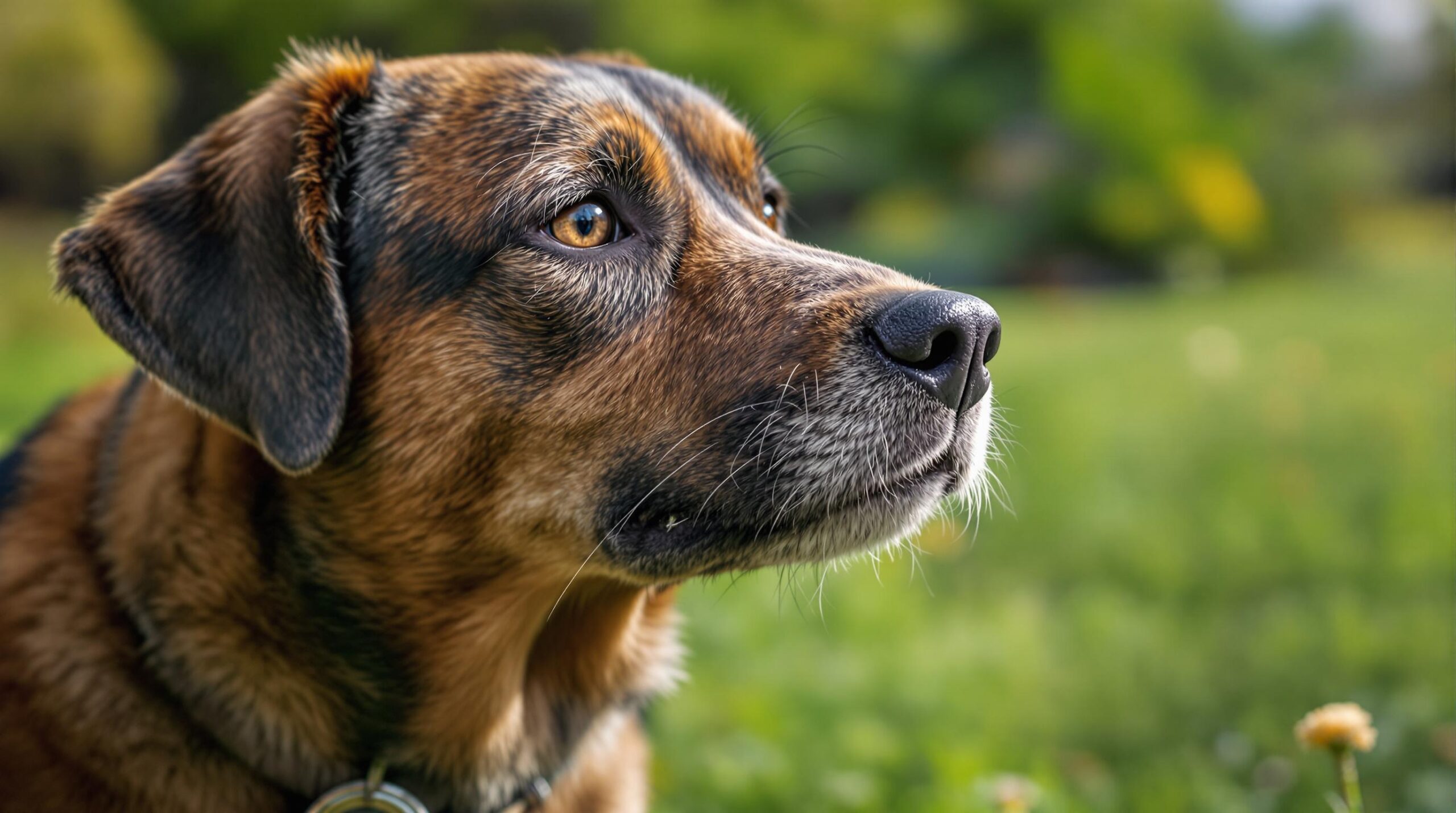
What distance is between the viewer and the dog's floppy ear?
8.13 ft

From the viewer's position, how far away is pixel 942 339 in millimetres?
2467

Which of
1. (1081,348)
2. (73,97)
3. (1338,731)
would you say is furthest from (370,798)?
(73,97)

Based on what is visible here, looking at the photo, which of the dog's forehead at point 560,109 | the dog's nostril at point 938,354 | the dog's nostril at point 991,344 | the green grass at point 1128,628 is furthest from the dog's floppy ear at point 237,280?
the dog's nostril at point 991,344

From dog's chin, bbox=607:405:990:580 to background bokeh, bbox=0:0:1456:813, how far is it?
219 millimetres

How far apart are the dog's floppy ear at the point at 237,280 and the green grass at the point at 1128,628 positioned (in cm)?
114

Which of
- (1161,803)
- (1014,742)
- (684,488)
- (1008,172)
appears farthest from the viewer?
(1008,172)

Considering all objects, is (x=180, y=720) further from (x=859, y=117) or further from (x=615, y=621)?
(x=859, y=117)

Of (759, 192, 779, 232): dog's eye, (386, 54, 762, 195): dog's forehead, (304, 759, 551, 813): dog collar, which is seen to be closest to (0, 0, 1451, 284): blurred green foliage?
(759, 192, 779, 232): dog's eye

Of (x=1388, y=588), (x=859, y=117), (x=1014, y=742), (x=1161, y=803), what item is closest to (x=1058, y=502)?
(x=1388, y=588)

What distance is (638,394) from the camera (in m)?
2.59

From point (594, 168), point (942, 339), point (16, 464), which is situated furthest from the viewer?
point (16, 464)

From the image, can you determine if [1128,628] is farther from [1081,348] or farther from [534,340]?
[1081,348]

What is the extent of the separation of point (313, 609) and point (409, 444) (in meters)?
0.43

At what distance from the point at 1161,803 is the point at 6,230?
14.6 m
